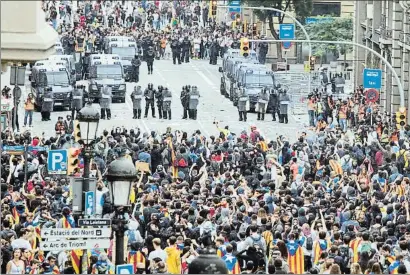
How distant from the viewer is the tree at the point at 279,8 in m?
83.1

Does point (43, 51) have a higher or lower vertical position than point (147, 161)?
higher

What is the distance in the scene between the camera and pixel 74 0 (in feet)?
366

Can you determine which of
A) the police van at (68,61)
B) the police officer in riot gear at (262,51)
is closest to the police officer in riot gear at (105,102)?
the police van at (68,61)

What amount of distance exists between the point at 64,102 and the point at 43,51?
147ft

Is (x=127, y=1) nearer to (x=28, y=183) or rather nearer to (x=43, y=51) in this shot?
(x=28, y=183)

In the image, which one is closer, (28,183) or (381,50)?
(28,183)

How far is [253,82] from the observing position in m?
63.8

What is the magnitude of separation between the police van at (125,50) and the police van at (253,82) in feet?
28.7

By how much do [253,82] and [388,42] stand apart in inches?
212

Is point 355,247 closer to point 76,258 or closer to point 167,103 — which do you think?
point 76,258

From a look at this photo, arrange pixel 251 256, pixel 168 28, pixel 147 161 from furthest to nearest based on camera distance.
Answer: pixel 168 28 < pixel 147 161 < pixel 251 256

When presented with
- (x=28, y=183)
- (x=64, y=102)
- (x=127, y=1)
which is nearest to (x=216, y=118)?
(x=64, y=102)

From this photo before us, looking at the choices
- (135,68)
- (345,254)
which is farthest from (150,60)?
(345,254)

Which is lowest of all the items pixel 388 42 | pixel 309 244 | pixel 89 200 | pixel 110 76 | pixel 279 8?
pixel 309 244
